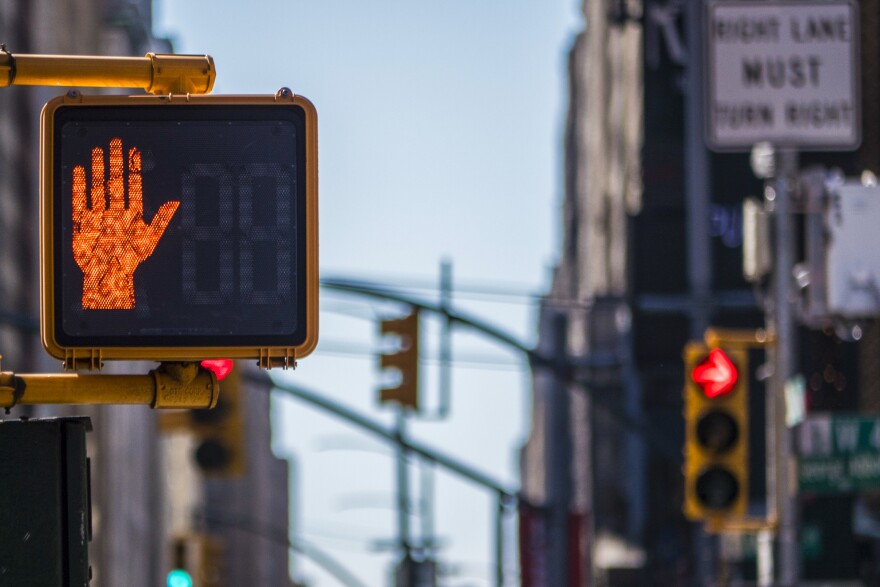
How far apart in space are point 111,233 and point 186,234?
8.6 inches

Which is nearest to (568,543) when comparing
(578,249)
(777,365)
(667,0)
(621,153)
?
(621,153)

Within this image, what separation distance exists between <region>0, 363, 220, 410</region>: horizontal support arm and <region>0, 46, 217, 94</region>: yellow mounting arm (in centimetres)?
85

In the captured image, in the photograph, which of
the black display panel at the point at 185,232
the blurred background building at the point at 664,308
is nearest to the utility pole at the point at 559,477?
the blurred background building at the point at 664,308

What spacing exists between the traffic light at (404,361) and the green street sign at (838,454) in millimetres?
6538

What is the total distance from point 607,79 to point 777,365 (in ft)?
124

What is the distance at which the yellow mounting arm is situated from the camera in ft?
19.6

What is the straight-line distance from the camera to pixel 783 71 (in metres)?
15.6

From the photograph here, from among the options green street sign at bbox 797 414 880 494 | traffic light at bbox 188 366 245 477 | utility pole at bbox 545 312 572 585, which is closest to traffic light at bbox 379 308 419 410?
traffic light at bbox 188 366 245 477

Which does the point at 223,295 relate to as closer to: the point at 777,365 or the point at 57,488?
the point at 57,488

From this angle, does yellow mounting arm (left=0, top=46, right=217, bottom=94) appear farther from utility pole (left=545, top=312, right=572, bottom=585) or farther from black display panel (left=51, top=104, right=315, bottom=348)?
utility pole (left=545, top=312, right=572, bottom=585)

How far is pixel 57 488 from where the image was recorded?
19.6 feet

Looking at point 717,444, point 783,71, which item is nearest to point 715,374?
point 717,444

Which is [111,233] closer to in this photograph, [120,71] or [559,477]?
[120,71]

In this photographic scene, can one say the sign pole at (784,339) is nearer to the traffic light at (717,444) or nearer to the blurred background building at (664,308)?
the traffic light at (717,444)
